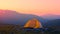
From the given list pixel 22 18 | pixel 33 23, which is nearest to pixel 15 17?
pixel 22 18

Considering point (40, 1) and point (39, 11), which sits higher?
point (40, 1)

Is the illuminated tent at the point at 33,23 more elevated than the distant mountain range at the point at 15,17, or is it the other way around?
the distant mountain range at the point at 15,17

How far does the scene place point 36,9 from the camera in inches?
72.4

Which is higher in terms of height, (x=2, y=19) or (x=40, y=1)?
(x=40, y=1)

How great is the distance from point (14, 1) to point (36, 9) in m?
0.28

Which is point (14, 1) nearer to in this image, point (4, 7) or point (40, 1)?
point (4, 7)

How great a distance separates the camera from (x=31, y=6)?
1843 millimetres

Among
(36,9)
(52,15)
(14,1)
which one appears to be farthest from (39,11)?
(14,1)

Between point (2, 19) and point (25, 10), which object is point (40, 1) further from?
point (2, 19)

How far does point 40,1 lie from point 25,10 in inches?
8.6

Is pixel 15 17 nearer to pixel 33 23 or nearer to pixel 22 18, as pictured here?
pixel 22 18

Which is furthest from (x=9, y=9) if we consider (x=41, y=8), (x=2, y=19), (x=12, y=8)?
(x=41, y=8)

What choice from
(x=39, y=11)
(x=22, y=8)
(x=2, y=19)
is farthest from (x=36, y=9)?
(x=2, y=19)

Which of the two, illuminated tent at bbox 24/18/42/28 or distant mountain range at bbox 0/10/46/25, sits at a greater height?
distant mountain range at bbox 0/10/46/25
